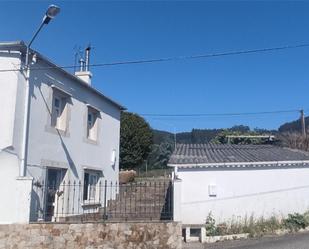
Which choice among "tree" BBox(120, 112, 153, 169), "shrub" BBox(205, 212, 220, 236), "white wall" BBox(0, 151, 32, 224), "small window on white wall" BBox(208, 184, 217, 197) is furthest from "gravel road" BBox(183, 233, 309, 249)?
"tree" BBox(120, 112, 153, 169)

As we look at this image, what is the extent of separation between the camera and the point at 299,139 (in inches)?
1261

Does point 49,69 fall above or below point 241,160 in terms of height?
above

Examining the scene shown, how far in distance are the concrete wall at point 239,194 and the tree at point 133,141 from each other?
16.9m

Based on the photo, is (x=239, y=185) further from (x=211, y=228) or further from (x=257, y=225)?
(x=211, y=228)

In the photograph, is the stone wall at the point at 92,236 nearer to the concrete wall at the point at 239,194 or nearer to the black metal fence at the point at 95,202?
the black metal fence at the point at 95,202

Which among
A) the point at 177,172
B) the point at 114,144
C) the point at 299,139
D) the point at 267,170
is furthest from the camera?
the point at 299,139

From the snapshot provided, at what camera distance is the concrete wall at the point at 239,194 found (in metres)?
16.9

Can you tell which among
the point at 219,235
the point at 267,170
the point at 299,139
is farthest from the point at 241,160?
the point at 299,139

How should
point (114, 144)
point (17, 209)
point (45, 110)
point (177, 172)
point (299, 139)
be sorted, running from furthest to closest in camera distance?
1. point (299, 139)
2. point (114, 144)
3. point (177, 172)
4. point (45, 110)
5. point (17, 209)

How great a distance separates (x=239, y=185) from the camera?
1741cm

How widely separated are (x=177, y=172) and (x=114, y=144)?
6.50 m

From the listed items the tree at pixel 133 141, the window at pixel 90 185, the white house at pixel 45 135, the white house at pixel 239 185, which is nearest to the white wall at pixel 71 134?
the white house at pixel 45 135

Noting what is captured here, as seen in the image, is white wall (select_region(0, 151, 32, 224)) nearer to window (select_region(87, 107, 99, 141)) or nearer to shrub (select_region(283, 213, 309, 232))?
window (select_region(87, 107, 99, 141))

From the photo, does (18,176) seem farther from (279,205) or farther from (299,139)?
(299,139)
